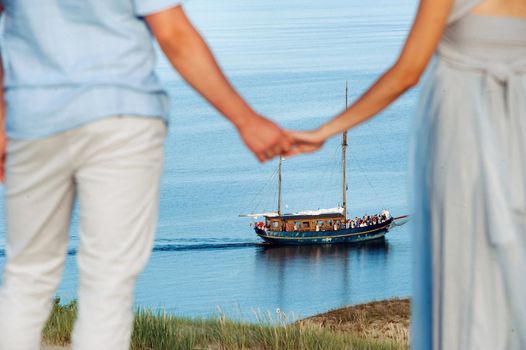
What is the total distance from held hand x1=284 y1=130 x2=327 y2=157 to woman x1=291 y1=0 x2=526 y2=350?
19mm

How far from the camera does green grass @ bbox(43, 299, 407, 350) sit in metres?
5.27

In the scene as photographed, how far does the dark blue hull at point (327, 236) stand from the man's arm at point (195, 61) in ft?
118

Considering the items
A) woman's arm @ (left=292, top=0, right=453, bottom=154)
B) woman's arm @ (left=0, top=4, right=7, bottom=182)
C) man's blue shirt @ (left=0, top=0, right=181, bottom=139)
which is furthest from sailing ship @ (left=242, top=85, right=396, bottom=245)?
man's blue shirt @ (left=0, top=0, right=181, bottom=139)

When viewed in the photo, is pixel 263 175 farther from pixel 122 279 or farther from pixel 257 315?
pixel 122 279

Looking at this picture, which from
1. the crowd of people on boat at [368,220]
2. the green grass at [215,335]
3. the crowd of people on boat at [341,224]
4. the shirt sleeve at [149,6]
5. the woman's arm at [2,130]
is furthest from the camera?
the crowd of people on boat at [368,220]

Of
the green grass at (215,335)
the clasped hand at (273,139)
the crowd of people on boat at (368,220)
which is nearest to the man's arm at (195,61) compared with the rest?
the clasped hand at (273,139)

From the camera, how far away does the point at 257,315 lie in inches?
242

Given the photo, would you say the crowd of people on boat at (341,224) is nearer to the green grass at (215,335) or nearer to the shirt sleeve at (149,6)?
the green grass at (215,335)

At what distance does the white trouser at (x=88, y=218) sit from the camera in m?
2.88

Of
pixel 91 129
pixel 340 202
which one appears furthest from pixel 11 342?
pixel 340 202

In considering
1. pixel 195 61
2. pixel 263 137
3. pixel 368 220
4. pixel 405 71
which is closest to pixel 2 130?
pixel 195 61

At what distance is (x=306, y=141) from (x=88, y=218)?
0.93 meters

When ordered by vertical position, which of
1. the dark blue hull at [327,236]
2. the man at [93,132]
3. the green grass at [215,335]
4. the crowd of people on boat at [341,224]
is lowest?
the green grass at [215,335]

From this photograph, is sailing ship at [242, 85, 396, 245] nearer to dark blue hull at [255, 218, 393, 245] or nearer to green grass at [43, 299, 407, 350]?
dark blue hull at [255, 218, 393, 245]
